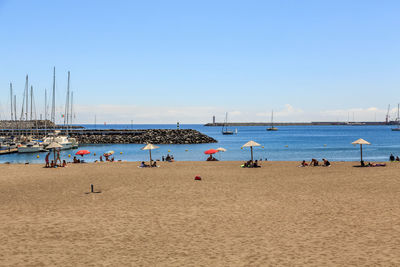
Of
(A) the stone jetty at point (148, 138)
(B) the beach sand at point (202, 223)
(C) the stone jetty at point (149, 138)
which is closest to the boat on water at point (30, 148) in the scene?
(A) the stone jetty at point (148, 138)

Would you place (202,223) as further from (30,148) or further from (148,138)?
(148,138)

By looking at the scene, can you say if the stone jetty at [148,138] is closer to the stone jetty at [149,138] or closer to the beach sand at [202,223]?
the stone jetty at [149,138]

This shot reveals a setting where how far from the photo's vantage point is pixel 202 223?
47.8ft

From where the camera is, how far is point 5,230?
1360 centimetres

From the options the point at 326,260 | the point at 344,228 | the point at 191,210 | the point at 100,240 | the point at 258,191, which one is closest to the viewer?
the point at 326,260

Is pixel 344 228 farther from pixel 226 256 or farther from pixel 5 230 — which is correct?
pixel 5 230

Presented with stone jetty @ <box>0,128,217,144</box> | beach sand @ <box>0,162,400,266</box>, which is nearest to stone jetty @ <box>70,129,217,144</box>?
stone jetty @ <box>0,128,217,144</box>

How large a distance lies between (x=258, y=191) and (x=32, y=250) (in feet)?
44.1

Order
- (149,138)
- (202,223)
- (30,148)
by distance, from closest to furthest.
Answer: (202,223)
(30,148)
(149,138)

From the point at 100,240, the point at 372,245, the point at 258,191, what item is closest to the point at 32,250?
the point at 100,240

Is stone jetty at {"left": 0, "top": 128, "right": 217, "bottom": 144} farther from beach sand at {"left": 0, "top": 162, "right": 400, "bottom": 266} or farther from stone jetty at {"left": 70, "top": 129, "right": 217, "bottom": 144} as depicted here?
beach sand at {"left": 0, "top": 162, "right": 400, "bottom": 266}

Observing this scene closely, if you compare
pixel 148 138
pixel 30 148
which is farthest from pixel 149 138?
pixel 30 148

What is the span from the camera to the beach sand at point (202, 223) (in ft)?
35.2

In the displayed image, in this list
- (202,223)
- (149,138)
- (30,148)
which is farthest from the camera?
(149,138)
